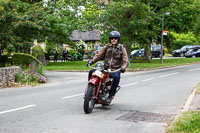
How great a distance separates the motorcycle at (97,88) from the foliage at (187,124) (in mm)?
1961

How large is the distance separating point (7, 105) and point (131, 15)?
22.2 meters

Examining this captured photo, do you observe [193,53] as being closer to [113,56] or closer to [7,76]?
[7,76]

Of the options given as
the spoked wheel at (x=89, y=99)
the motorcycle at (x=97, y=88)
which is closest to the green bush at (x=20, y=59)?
the motorcycle at (x=97, y=88)

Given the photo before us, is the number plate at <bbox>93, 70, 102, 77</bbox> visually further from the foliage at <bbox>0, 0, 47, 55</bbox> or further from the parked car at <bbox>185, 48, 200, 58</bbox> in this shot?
the parked car at <bbox>185, 48, 200, 58</bbox>

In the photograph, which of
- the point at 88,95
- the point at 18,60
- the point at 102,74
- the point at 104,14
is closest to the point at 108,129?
the point at 88,95

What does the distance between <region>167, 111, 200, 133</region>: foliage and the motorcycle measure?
1.96 m

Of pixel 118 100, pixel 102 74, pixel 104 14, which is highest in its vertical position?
pixel 104 14

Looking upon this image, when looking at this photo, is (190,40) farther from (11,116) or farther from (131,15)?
(11,116)

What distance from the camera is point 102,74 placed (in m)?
7.67

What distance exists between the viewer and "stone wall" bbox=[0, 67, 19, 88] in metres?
14.0

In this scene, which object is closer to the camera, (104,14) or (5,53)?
(5,53)

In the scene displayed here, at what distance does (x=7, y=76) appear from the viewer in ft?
47.2

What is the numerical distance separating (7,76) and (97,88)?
7.80m

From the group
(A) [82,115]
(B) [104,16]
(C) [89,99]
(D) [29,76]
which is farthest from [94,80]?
(B) [104,16]
